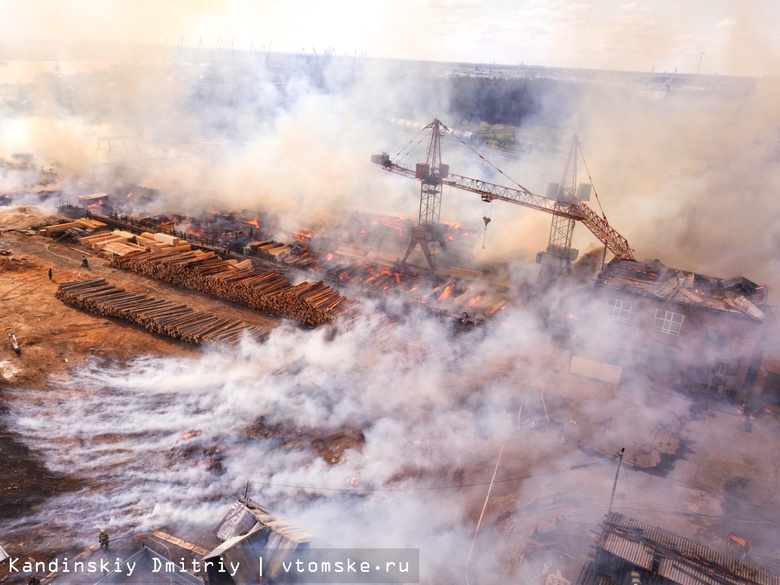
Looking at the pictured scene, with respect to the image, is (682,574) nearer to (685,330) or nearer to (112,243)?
(685,330)

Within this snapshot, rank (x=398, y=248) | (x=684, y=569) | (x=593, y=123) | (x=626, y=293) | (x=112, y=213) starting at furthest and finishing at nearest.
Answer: (x=593, y=123) → (x=112, y=213) → (x=398, y=248) → (x=626, y=293) → (x=684, y=569)

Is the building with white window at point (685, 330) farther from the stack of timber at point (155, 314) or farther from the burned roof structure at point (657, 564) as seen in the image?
the stack of timber at point (155, 314)

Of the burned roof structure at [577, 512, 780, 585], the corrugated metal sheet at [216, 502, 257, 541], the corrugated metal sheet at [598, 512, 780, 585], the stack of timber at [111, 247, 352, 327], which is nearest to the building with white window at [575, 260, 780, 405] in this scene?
the corrugated metal sheet at [598, 512, 780, 585]

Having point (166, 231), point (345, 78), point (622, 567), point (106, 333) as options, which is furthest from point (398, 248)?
point (345, 78)

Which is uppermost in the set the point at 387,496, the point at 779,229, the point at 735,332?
the point at 779,229

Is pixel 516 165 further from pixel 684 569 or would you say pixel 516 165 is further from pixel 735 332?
pixel 684 569

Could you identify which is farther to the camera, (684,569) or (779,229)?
(779,229)

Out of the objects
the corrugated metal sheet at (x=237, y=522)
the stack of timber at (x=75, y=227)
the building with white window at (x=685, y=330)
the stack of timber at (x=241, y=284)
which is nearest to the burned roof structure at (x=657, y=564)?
the corrugated metal sheet at (x=237, y=522)

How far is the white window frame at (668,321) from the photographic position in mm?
18578

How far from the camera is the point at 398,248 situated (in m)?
30.5

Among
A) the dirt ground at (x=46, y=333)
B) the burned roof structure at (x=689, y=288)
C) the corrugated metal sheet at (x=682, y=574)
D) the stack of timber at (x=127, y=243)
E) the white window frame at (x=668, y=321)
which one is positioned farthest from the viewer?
the stack of timber at (x=127, y=243)

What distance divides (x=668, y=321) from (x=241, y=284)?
16839mm

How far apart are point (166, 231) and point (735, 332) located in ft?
93.3

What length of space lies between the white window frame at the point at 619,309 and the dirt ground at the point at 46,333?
42.6ft
